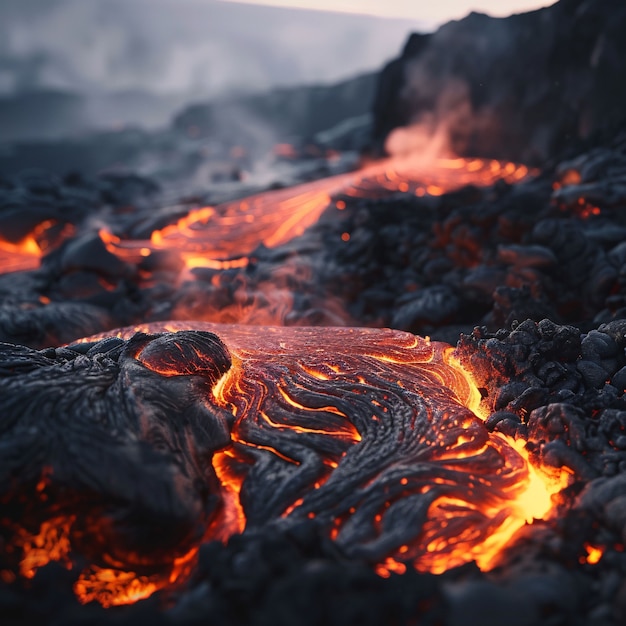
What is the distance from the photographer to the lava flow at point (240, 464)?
210cm

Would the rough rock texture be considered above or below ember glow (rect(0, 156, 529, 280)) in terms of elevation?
above

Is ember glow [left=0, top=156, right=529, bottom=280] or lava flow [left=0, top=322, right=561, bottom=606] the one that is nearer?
lava flow [left=0, top=322, right=561, bottom=606]

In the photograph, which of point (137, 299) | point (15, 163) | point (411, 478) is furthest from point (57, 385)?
point (15, 163)

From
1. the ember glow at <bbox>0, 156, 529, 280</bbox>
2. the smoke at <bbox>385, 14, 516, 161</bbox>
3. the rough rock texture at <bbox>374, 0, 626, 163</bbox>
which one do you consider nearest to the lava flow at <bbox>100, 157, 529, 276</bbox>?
the ember glow at <bbox>0, 156, 529, 280</bbox>

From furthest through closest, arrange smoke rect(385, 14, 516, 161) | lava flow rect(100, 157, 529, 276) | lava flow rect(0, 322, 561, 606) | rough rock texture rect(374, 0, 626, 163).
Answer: smoke rect(385, 14, 516, 161), rough rock texture rect(374, 0, 626, 163), lava flow rect(100, 157, 529, 276), lava flow rect(0, 322, 561, 606)

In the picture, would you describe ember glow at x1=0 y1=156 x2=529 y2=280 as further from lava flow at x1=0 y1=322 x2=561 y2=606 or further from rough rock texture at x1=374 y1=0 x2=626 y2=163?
lava flow at x1=0 y1=322 x2=561 y2=606

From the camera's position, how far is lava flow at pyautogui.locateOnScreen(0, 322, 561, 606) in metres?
2.10

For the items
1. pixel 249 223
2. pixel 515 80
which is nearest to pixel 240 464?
pixel 249 223

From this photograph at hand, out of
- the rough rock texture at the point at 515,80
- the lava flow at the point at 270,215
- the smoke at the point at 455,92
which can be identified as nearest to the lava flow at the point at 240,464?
the lava flow at the point at 270,215

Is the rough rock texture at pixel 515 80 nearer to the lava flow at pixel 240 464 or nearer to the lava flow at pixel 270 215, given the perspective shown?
the lava flow at pixel 270 215

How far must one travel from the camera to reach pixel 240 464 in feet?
8.46

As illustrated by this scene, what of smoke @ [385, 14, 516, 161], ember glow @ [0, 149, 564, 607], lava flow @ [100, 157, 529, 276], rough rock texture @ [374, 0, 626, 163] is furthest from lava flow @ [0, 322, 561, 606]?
smoke @ [385, 14, 516, 161]

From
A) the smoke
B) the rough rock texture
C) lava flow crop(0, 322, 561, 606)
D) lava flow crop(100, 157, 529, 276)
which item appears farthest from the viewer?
the smoke

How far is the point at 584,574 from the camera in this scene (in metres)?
1.94
